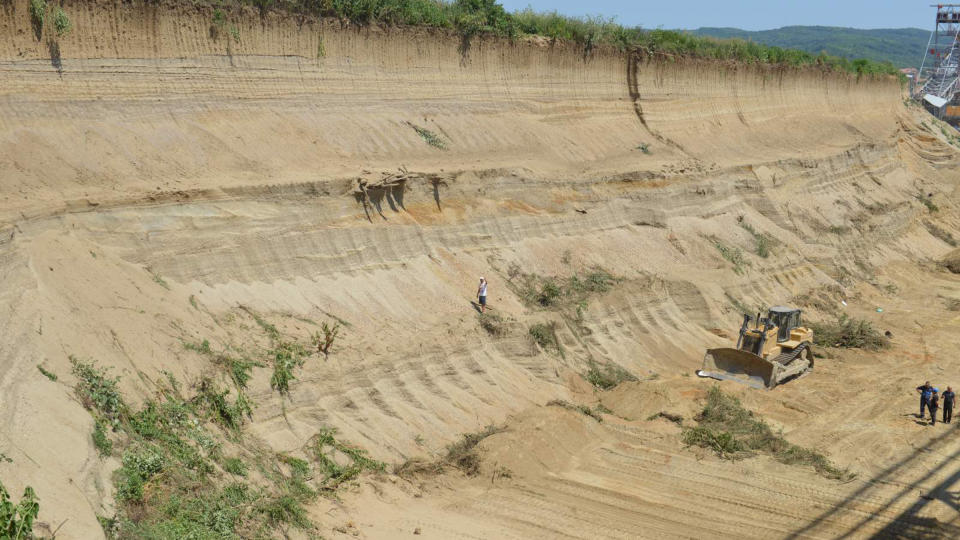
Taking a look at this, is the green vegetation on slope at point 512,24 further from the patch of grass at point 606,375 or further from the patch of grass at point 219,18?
the patch of grass at point 606,375

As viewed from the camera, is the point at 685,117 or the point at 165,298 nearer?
the point at 165,298

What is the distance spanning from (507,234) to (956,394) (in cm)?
987

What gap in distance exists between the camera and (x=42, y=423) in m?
10.0

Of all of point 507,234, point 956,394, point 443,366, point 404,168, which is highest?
point 404,168

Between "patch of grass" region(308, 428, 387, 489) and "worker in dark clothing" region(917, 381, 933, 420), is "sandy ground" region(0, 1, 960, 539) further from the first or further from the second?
"worker in dark clothing" region(917, 381, 933, 420)

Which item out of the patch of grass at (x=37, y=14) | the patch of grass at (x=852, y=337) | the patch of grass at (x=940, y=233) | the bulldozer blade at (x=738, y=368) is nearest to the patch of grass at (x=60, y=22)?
the patch of grass at (x=37, y=14)

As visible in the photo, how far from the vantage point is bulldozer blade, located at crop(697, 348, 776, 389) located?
18672 mm

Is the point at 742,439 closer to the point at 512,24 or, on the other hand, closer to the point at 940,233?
the point at 512,24

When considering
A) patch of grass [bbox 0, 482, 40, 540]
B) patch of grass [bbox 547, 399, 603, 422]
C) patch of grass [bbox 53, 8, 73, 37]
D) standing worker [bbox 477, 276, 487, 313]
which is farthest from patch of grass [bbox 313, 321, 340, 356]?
patch of grass [bbox 53, 8, 73, 37]

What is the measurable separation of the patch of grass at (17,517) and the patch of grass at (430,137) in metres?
14.5

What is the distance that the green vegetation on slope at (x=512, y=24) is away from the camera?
71.2ft

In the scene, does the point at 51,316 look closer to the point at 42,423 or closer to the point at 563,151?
the point at 42,423

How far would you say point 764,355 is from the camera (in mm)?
18969

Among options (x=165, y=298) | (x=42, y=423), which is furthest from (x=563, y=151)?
(x=42, y=423)
